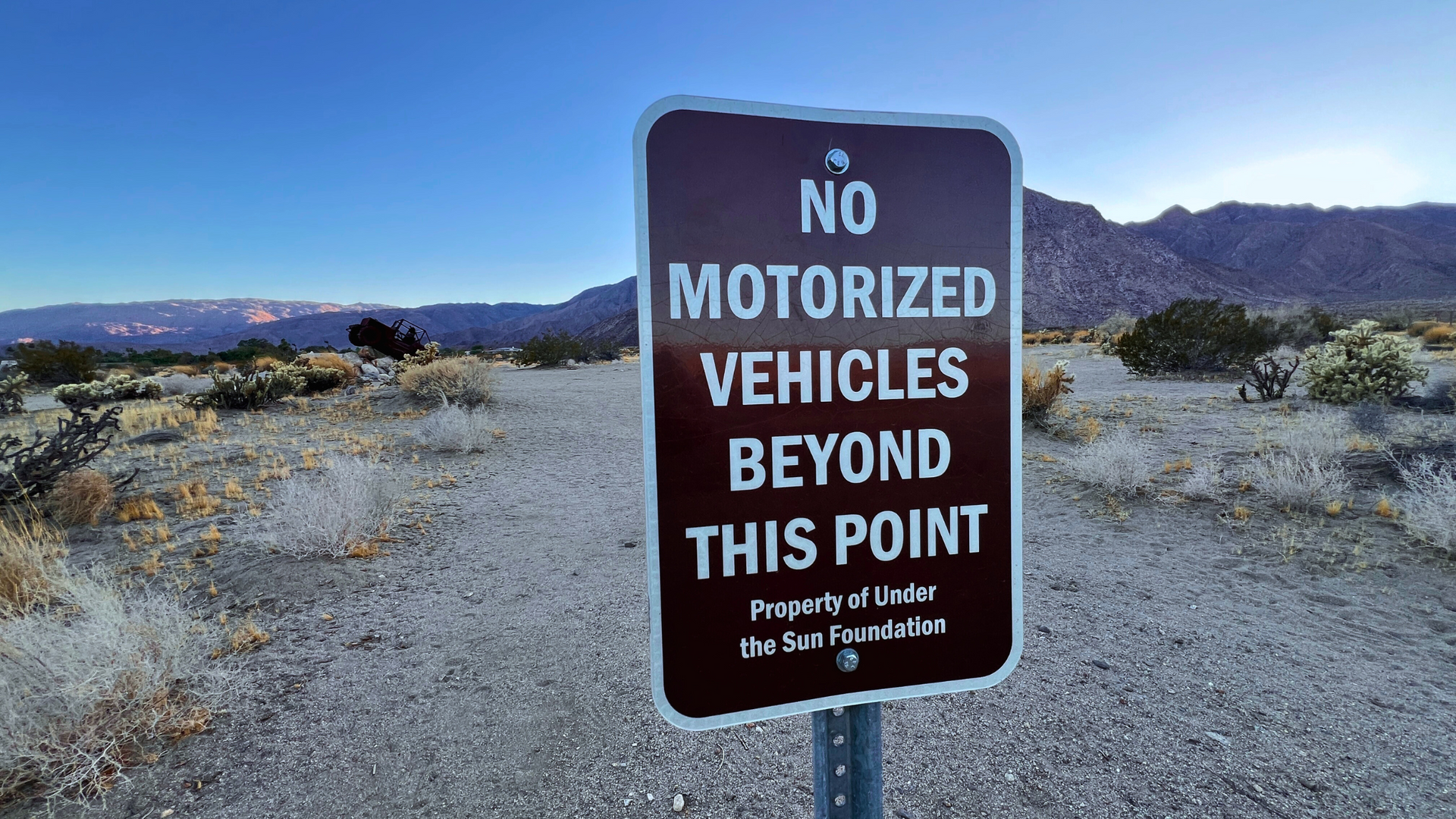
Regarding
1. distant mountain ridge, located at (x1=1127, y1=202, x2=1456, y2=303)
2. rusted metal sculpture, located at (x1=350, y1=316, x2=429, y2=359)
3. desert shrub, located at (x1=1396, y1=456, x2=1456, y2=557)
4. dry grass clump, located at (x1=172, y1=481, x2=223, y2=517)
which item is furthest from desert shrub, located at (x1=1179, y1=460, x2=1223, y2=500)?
distant mountain ridge, located at (x1=1127, y1=202, x2=1456, y2=303)

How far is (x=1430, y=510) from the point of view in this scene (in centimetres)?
457

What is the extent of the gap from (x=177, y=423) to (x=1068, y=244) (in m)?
85.9

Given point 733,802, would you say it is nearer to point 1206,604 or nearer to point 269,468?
point 1206,604

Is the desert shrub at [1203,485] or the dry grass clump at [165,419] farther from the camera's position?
the dry grass clump at [165,419]

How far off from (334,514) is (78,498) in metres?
3.03

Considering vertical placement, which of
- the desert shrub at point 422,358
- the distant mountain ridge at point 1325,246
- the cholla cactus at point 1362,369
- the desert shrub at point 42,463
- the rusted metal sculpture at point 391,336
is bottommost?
the desert shrub at point 42,463

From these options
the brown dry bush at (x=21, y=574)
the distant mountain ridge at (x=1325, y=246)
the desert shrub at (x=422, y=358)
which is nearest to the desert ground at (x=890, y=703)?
the brown dry bush at (x=21, y=574)

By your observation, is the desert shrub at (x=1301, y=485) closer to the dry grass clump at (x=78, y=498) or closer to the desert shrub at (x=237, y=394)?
the dry grass clump at (x=78, y=498)

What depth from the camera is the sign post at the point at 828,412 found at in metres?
0.99

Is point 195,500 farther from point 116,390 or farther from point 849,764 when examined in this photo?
point 116,390

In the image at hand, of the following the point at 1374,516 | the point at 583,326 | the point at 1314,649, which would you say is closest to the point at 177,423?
the point at 1314,649

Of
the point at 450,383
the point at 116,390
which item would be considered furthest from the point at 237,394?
the point at 116,390

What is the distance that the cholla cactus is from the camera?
9.66 meters

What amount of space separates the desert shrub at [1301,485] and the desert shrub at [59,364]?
31380mm
